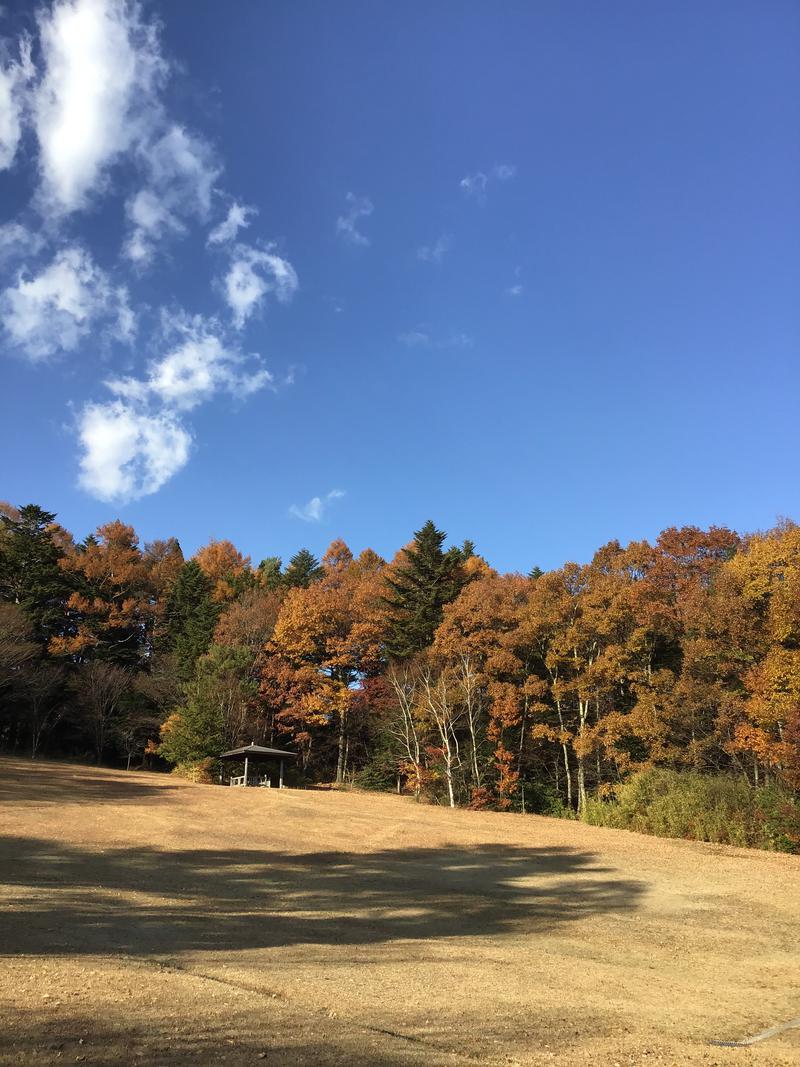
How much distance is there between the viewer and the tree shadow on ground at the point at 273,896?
8.73 metres

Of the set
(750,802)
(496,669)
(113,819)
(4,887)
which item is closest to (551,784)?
(496,669)

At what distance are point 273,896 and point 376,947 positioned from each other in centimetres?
404

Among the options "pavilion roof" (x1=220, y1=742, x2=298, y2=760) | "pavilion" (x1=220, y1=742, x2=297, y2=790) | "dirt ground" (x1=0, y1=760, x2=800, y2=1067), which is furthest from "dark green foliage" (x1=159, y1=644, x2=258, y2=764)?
"dirt ground" (x1=0, y1=760, x2=800, y2=1067)

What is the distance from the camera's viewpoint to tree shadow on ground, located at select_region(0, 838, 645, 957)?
8.73 meters

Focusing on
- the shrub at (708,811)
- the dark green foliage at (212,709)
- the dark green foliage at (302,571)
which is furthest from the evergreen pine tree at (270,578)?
the shrub at (708,811)

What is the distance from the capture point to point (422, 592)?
47344 mm

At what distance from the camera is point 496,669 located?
35.2 metres

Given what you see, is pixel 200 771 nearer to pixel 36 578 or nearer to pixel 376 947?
pixel 36 578

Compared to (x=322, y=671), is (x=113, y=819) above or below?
below

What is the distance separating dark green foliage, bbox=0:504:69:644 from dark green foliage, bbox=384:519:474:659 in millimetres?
23078

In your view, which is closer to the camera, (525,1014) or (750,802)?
(525,1014)

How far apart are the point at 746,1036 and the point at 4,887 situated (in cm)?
1034

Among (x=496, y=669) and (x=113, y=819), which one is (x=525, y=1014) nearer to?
(x=113, y=819)

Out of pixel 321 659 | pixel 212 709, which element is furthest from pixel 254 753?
pixel 321 659
